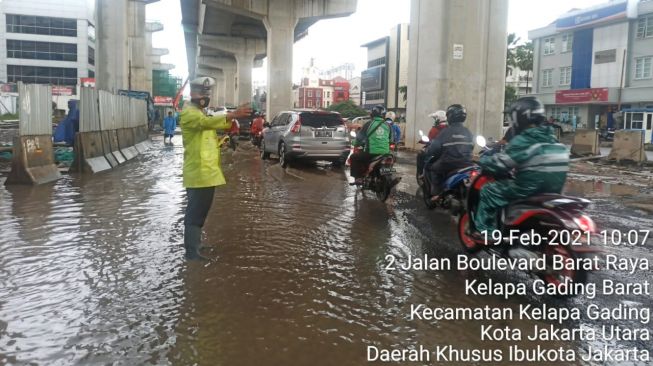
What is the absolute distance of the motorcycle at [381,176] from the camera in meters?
9.49

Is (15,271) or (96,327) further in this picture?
(15,271)

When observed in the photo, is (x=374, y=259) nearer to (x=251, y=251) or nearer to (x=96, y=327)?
(x=251, y=251)

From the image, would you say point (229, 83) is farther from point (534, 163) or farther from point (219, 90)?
point (534, 163)

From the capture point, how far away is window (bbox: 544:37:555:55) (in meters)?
51.7

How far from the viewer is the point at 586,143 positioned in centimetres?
2022

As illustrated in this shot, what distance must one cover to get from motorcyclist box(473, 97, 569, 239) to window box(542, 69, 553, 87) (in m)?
51.7

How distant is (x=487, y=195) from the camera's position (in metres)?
5.23

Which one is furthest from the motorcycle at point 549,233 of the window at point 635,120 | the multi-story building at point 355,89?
the multi-story building at point 355,89

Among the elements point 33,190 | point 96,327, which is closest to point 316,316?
point 96,327

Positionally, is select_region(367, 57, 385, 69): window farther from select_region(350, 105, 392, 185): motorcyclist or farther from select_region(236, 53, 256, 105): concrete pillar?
select_region(350, 105, 392, 185): motorcyclist

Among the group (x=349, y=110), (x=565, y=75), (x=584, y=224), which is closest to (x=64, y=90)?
(x=349, y=110)

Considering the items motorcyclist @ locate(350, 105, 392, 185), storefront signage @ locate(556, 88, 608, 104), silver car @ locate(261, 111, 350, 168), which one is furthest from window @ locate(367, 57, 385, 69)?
motorcyclist @ locate(350, 105, 392, 185)

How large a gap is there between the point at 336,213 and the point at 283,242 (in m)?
2.13

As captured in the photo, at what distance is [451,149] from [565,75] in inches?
1899
